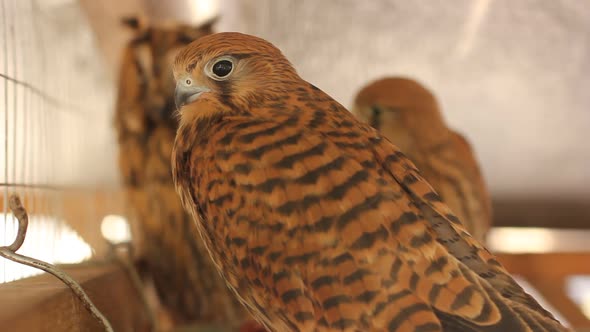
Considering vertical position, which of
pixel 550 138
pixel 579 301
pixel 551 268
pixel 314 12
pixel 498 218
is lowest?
pixel 579 301

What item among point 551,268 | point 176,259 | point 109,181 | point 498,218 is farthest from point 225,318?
point 498,218

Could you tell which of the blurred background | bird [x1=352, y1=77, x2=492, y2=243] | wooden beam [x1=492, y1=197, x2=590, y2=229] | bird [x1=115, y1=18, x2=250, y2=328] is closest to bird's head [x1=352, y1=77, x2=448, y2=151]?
bird [x1=352, y1=77, x2=492, y2=243]

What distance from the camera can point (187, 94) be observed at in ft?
3.49

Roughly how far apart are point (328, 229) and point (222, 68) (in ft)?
1.12

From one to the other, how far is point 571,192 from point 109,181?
2.16 m

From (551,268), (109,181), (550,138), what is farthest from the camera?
(550,138)

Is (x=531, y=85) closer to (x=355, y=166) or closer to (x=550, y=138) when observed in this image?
(x=550, y=138)

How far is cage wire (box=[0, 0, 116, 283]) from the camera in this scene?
3.59ft

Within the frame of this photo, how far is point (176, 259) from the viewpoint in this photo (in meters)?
2.04

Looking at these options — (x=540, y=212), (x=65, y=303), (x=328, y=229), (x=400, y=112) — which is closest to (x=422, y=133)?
(x=400, y=112)

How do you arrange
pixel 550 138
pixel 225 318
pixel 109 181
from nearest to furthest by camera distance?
pixel 225 318 < pixel 109 181 < pixel 550 138

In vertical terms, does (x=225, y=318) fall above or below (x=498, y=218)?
below

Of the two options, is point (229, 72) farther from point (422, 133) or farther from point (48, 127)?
point (422, 133)

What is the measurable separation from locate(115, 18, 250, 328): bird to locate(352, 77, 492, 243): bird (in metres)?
0.62
